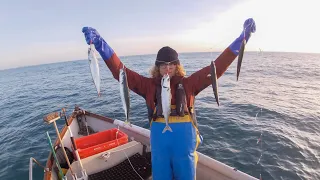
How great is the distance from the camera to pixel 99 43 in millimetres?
3852

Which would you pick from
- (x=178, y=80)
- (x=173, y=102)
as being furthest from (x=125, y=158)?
(x=178, y=80)

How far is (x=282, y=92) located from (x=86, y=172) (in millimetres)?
17631

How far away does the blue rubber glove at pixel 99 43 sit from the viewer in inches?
150

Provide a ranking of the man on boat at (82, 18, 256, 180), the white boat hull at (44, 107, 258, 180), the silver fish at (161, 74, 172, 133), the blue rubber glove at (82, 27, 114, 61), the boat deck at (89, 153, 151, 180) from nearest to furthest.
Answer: the silver fish at (161, 74, 172, 133)
the man on boat at (82, 18, 256, 180)
the blue rubber glove at (82, 27, 114, 61)
the white boat hull at (44, 107, 258, 180)
the boat deck at (89, 153, 151, 180)

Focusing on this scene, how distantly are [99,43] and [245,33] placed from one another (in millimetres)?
2794

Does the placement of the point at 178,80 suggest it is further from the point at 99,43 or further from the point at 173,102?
the point at 99,43

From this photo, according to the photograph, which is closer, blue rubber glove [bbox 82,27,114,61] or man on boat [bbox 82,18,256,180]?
man on boat [bbox 82,18,256,180]

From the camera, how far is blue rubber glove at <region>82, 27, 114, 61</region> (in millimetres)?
3820

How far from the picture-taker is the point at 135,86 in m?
3.91

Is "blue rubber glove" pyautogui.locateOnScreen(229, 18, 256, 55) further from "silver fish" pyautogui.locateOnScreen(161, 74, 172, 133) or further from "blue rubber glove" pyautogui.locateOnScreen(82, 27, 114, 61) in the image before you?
"blue rubber glove" pyautogui.locateOnScreen(82, 27, 114, 61)

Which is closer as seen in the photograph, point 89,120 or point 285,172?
point 285,172

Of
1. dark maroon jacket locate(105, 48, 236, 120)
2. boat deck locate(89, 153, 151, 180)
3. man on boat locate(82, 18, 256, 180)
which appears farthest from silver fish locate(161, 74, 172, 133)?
boat deck locate(89, 153, 151, 180)

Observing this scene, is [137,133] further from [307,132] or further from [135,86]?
[307,132]

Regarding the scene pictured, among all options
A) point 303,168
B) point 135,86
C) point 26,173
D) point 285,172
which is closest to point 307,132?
point 303,168
